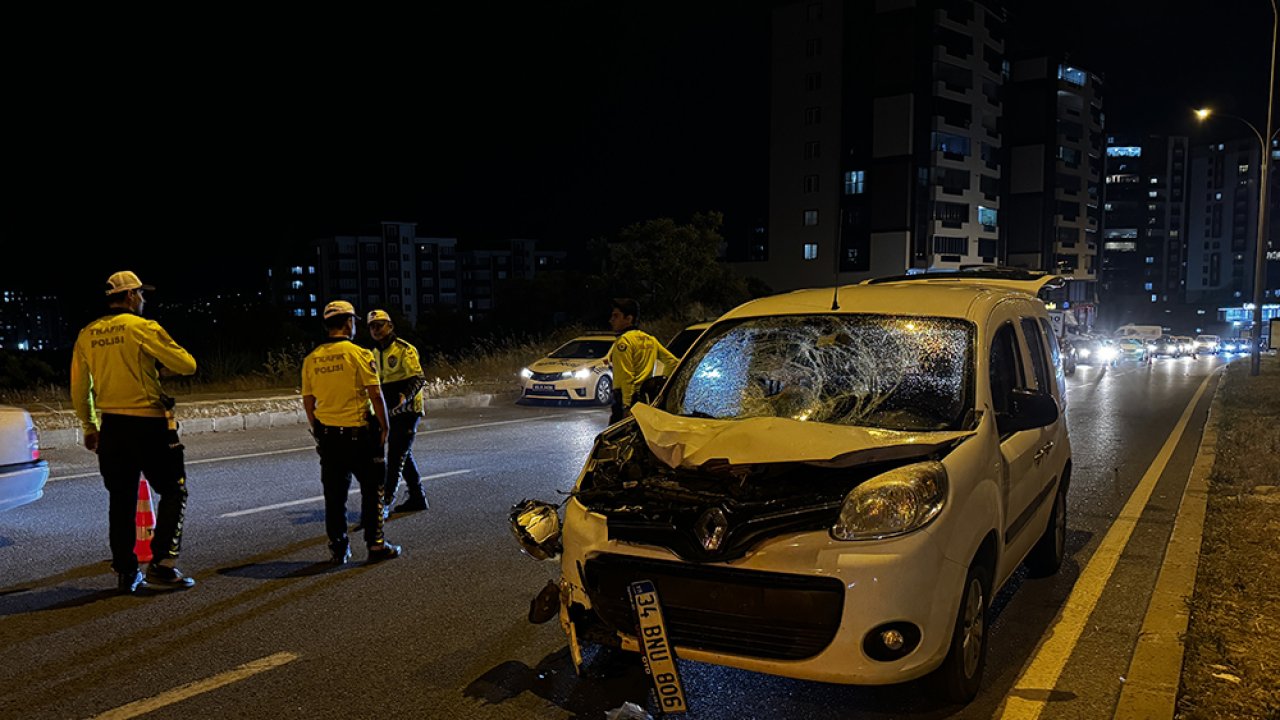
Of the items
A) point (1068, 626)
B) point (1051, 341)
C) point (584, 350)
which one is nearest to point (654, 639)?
point (1068, 626)

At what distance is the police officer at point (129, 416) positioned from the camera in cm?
531

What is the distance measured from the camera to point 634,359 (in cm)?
775

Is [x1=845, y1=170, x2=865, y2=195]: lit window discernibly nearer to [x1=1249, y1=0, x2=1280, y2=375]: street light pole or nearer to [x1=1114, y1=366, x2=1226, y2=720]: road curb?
[x1=1249, y1=0, x2=1280, y2=375]: street light pole

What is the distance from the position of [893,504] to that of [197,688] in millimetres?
3213

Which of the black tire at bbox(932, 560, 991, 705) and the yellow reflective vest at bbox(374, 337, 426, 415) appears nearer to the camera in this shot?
the black tire at bbox(932, 560, 991, 705)

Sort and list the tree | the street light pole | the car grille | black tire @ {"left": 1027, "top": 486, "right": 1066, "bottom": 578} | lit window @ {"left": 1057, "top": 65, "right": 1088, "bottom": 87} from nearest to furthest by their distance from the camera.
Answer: the car grille, black tire @ {"left": 1027, "top": 486, "right": 1066, "bottom": 578}, the street light pole, the tree, lit window @ {"left": 1057, "top": 65, "right": 1088, "bottom": 87}

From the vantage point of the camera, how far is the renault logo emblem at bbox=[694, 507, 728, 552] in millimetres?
3363

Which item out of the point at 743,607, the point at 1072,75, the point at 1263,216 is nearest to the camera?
the point at 743,607

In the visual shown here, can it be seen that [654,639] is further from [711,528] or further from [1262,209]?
[1262,209]

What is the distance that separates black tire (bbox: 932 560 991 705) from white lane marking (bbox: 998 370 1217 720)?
0.18 meters

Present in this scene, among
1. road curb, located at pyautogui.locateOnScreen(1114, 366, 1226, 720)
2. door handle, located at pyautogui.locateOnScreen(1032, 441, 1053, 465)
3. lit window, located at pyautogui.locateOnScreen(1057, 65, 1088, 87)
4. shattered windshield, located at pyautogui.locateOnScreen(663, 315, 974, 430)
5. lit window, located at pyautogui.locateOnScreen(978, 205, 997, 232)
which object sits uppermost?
lit window, located at pyautogui.locateOnScreen(1057, 65, 1088, 87)

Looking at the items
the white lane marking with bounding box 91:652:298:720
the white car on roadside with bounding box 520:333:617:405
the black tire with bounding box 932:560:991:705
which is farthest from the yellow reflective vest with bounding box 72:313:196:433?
the white car on roadside with bounding box 520:333:617:405

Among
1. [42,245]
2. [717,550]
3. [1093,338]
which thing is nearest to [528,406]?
[717,550]

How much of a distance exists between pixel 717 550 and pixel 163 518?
154 inches
